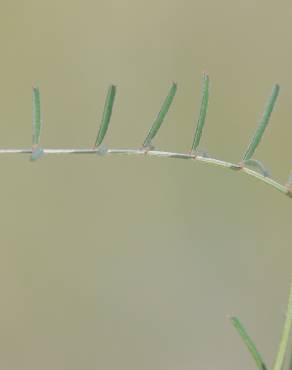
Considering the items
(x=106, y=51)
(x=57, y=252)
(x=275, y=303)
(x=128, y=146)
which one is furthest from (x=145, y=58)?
(x=275, y=303)

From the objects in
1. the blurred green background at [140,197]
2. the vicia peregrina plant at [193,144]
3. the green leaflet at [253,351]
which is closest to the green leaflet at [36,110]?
the vicia peregrina plant at [193,144]

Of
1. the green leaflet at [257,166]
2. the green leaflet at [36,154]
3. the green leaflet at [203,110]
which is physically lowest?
the green leaflet at [36,154]

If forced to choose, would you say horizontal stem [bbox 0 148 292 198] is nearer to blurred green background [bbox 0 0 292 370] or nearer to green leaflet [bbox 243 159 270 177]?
green leaflet [bbox 243 159 270 177]

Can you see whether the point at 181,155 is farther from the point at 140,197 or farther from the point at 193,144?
the point at 140,197

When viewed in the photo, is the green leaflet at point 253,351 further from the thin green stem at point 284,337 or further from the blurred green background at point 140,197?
the blurred green background at point 140,197

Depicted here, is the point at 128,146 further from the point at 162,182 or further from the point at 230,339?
the point at 230,339

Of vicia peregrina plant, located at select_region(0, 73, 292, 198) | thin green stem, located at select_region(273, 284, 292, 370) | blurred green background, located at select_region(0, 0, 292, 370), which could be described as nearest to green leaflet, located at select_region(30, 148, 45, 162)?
vicia peregrina plant, located at select_region(0, 73, 292, 198)

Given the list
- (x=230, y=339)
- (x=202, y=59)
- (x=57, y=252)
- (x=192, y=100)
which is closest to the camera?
(x=230, y=339)
